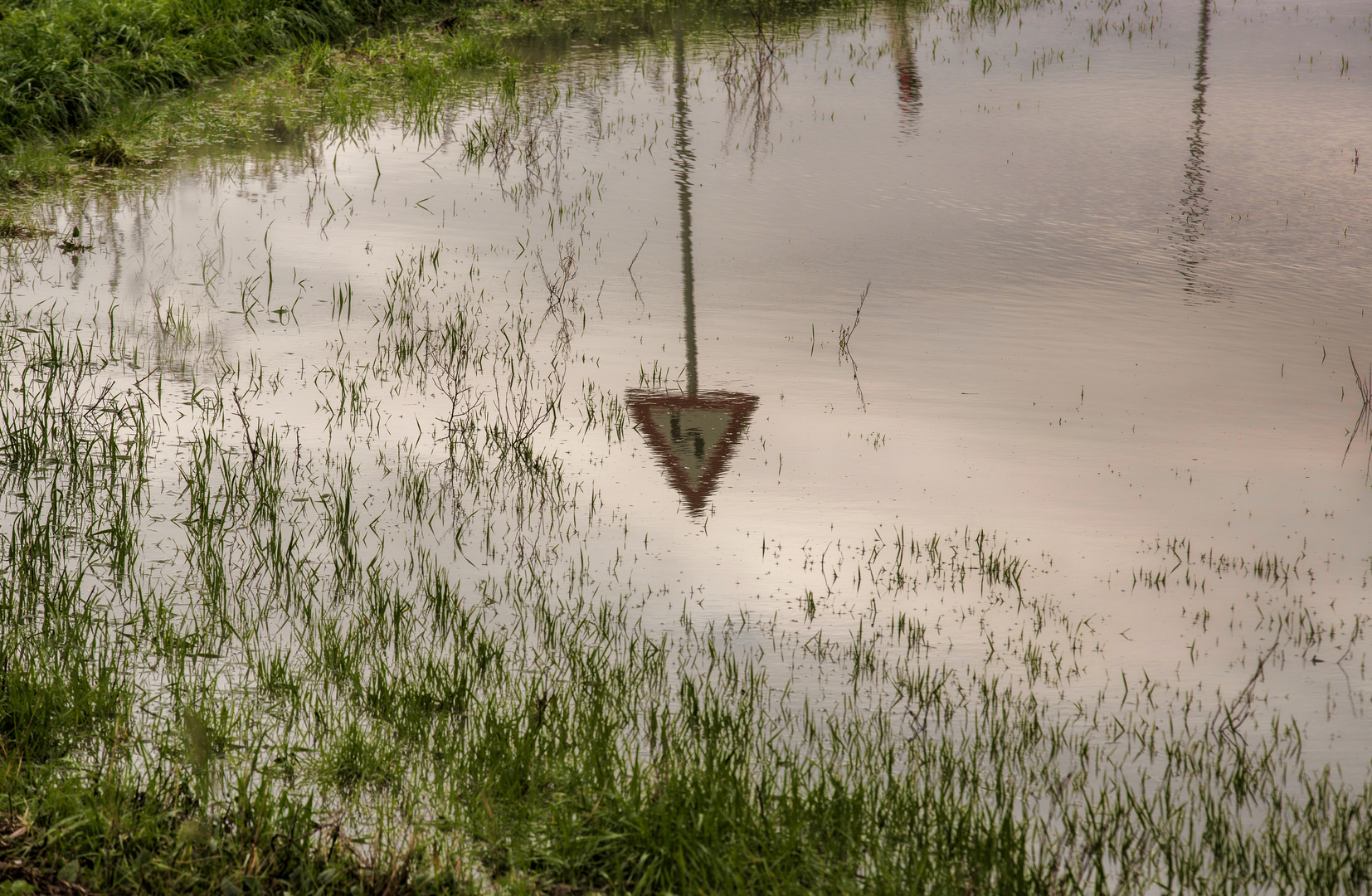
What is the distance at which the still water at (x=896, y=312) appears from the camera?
518 cm

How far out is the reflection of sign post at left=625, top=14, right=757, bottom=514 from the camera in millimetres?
6062

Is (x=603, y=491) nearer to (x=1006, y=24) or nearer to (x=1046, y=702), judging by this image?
(x=1046, y=702)

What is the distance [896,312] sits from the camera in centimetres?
827

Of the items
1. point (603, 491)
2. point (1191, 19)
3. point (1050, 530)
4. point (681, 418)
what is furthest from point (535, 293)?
point (1191, 19)

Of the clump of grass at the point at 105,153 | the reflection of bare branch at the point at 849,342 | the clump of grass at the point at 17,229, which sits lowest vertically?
the reflection of bare branch at the point at 849,342

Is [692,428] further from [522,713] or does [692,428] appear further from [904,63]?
[904,63]

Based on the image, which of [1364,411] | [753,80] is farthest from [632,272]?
[753,80]

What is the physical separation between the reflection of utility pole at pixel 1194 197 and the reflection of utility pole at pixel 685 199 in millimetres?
3510

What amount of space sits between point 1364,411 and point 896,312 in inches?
111

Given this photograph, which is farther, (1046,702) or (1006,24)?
(1006,24)

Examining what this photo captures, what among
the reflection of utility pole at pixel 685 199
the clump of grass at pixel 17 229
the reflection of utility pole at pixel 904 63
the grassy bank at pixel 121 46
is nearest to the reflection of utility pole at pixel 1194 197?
the reflection of utility pole at pixel 904 63

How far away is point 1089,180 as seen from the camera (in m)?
11.2

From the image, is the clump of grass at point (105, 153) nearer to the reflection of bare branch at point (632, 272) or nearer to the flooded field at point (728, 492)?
the flooded field at point (728, 492)

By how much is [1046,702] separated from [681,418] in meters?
2.91
